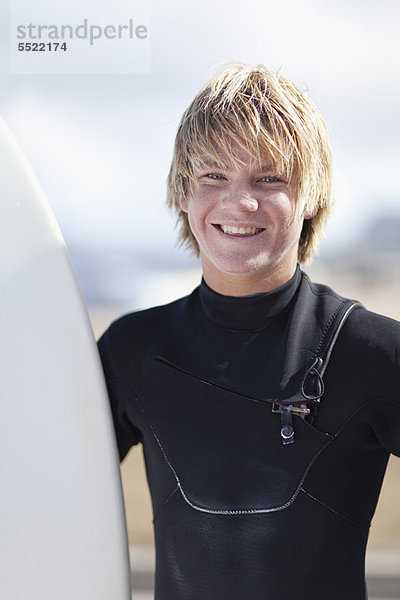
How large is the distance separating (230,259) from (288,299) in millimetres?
125

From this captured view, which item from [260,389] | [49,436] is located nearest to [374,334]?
[260,389]

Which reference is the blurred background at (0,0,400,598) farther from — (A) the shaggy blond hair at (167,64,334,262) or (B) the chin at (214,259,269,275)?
(B) the chin at (214,259,269,275)

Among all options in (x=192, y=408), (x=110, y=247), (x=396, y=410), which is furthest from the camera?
(x=110, y=247)

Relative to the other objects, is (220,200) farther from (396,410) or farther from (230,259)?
(396,410)

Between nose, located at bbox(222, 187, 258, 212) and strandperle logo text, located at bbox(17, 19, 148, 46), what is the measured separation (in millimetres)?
600

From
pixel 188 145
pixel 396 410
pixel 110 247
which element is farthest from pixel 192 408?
pixel 110 247

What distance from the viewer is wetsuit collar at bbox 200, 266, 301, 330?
104 cm

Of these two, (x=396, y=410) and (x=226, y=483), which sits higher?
(x=396, y=410)

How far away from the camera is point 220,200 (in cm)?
102

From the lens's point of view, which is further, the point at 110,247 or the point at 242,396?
the point at 110,247

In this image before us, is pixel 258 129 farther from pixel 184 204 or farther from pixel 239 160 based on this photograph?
pixel 184 204

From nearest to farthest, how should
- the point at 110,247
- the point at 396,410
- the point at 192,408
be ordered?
1. the point at 396,410
2. the point at 192,408
3. the point at 110,247

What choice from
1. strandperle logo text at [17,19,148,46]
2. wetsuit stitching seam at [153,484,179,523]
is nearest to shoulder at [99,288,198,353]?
wetsuit stitching seam at [153,484,179,523]

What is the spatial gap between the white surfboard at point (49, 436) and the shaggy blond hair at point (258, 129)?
0.28 meters
